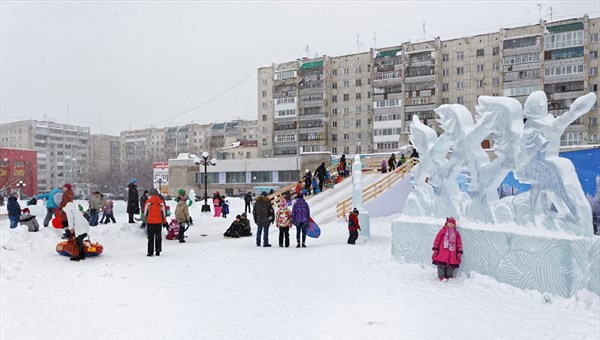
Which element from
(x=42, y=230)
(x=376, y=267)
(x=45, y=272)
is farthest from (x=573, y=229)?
(x=42, y=230)

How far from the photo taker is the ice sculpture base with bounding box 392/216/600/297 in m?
7.03

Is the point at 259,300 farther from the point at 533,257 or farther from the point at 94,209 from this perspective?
the point at 94,209

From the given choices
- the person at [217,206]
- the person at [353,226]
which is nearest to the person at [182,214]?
the person at [353,226]

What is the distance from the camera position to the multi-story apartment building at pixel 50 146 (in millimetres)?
106562

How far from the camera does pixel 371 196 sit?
20.4 meters

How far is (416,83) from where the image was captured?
185 feet

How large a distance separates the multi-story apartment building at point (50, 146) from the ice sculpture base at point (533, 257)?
10643cm

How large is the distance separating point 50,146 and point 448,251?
119 m

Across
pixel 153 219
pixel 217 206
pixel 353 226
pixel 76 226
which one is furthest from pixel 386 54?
pixel 76 226

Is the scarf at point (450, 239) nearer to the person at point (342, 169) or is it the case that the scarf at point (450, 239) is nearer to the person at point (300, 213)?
the person at point (300, 213)

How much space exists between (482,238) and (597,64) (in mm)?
49506

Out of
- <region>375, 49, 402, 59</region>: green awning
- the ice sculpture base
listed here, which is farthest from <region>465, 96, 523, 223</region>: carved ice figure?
<region>375, 49, 402, 59</region>: green awning

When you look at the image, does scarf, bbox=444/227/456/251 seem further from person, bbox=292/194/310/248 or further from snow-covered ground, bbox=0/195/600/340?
person, bbox=292/194/310/248

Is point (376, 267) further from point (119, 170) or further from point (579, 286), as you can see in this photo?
point (119, 170)
